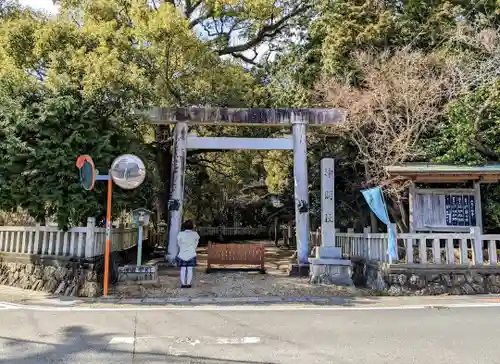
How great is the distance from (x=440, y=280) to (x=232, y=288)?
4963mm

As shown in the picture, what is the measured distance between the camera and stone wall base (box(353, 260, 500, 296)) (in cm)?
970

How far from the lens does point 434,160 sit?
12.0 m

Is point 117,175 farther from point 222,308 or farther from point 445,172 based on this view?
point 445,172

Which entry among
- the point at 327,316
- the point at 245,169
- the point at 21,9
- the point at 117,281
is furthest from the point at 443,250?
the point at 21,9

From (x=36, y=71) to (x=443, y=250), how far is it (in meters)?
11.7

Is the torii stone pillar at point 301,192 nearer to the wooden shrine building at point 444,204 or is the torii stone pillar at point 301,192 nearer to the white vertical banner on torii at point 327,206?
the white vertical banner on torii at point 327,206

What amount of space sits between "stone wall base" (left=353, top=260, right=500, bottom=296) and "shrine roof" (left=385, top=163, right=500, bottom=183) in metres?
2.40

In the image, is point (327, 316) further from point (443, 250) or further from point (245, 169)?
point (245, 169)

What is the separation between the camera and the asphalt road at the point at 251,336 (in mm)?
4938

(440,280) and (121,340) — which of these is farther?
(440,280)

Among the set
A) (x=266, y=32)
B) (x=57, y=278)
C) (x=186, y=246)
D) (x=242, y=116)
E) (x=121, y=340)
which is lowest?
(x=121, y=340)

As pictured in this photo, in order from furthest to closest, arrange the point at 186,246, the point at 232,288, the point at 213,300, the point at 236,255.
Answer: the point at 236,255, the point at 232,288, the point at 186,246, the point at 213,300

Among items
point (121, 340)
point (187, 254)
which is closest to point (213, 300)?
point (187, 254)

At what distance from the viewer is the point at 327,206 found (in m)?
11.8
